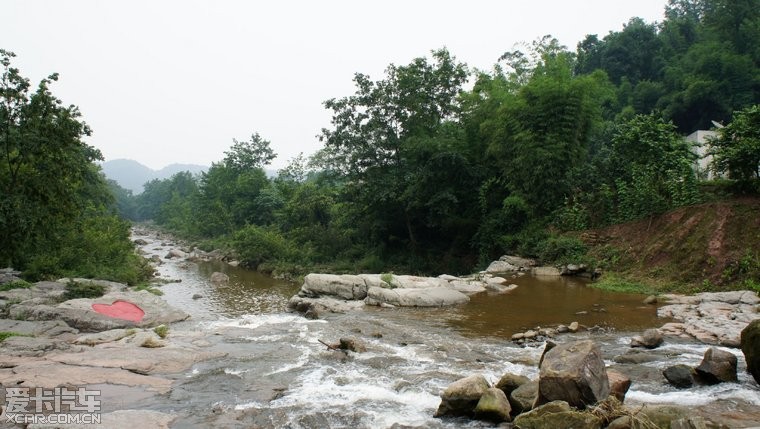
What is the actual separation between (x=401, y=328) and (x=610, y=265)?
1051 centimetres

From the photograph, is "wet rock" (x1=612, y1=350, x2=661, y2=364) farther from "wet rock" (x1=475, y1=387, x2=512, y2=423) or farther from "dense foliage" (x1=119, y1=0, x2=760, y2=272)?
"dense foliage" (x1=119, y1=0, x2=760, y2=272)

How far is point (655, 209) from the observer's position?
751 inches

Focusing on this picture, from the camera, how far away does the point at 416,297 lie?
1598cm

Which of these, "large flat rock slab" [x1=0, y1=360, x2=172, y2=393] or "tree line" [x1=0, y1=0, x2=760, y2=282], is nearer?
"large flat rock slab" [x1=0, y1=360, x2=172, y2=393]

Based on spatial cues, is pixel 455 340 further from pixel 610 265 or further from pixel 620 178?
pixel 620 178

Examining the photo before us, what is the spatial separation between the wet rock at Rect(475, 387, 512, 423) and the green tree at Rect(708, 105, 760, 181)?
14666 mm

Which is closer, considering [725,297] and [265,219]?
[725,297]

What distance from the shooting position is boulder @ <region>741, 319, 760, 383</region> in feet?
23.8

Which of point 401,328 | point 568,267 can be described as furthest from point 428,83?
point 401,328

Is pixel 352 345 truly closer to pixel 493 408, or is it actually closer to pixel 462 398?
pixel 462 398

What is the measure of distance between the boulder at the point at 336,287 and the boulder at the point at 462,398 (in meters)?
10.3

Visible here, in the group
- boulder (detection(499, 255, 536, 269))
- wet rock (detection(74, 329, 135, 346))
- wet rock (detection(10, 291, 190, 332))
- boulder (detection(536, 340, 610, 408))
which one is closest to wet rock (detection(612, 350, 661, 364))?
boulder (detection(536, 340, 610, 408))

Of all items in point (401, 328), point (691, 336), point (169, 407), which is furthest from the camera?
point (401, 328)

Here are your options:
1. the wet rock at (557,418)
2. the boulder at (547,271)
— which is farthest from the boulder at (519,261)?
the wet rock at (557,418)
